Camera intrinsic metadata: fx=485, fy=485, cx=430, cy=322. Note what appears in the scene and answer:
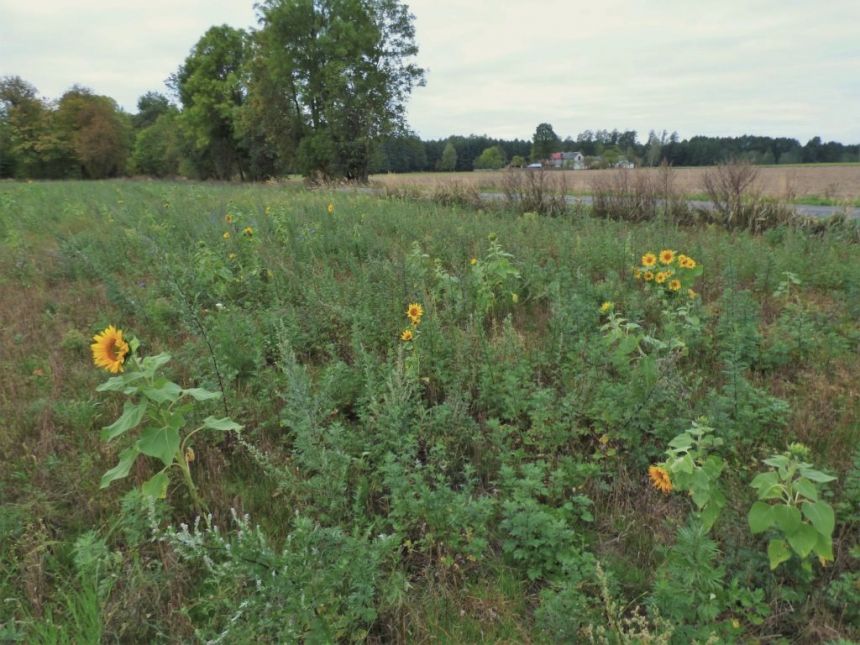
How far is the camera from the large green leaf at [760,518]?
1.57 metres

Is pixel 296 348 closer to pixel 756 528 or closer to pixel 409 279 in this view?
pixel 409 279

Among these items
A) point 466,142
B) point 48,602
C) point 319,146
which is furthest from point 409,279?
point 466,142

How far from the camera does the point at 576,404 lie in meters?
2.66

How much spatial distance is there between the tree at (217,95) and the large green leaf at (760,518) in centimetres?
3757

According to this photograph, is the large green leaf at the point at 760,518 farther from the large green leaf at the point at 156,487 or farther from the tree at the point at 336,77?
the tree at the point at 336,77

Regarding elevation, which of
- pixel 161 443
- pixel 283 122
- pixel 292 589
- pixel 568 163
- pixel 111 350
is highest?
pixel 283 122

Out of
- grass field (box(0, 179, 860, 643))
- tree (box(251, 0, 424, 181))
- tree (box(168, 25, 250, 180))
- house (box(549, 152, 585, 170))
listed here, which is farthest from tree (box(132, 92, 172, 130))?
grass field (box(0, 179, 860, 643))

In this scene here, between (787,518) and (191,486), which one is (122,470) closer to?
(191,486)

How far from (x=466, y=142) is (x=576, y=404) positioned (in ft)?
256

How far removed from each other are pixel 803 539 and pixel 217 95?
41.7 metres

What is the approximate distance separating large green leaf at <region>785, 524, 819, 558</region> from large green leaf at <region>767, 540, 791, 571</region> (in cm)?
5

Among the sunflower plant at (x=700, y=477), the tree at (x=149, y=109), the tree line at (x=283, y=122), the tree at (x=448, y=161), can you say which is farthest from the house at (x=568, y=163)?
the tree at (x=149, y=109)

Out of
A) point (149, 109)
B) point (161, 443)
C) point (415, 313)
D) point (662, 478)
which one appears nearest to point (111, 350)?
point (161, 443)

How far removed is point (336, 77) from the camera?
26.3m
